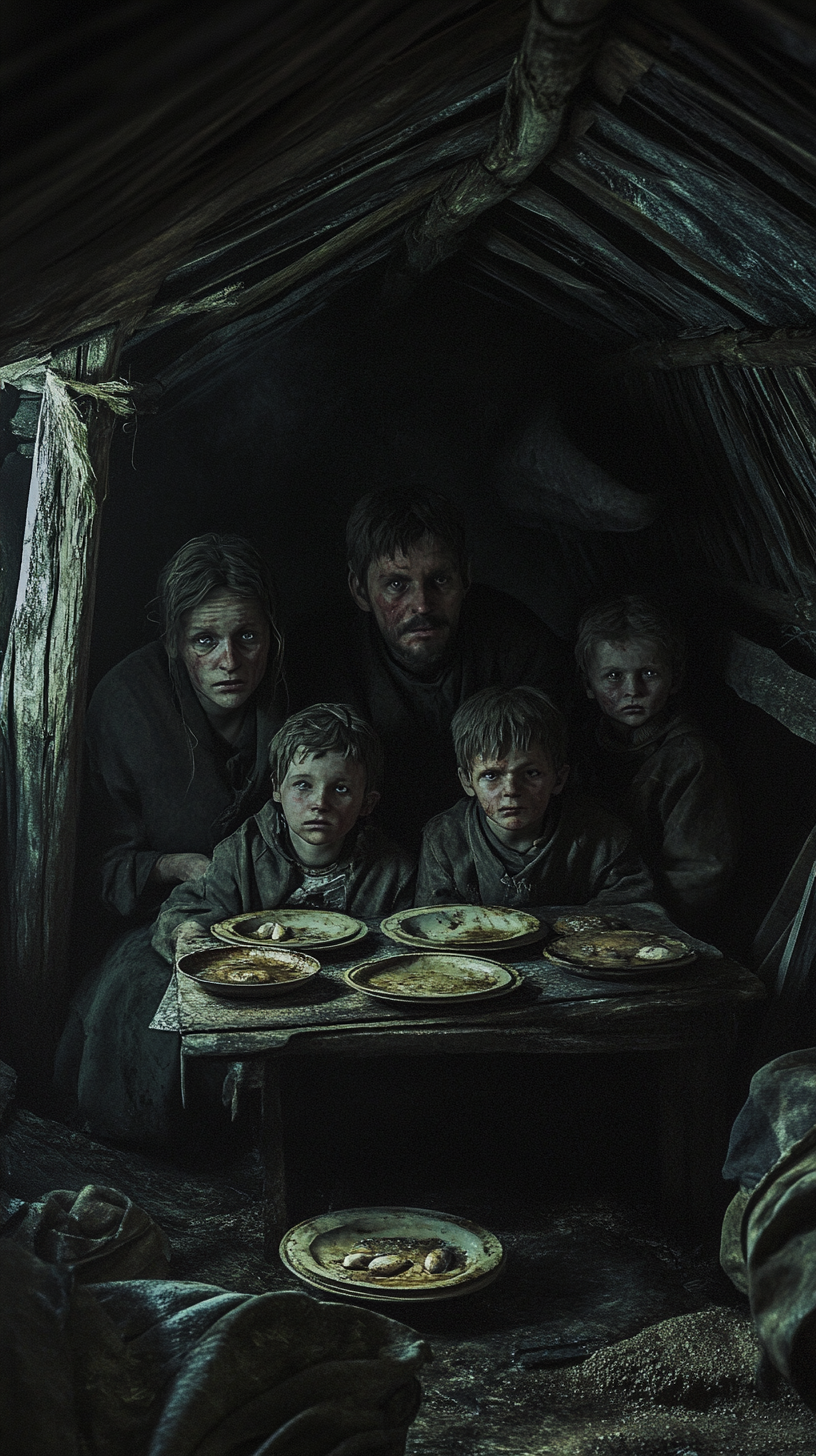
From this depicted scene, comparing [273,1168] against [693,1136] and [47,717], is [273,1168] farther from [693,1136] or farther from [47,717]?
[47,717]

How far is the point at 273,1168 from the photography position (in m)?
3.30

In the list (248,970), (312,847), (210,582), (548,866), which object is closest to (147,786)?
(210,582)

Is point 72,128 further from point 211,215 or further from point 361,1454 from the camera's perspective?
point 361,1454

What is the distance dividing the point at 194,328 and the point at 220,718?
4.54 feet

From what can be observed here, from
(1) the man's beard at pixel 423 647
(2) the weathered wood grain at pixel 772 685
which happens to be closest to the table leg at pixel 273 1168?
(1) the man's beard at pixel 423 647

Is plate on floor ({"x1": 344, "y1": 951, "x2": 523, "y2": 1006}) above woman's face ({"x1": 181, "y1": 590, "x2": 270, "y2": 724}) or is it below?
below

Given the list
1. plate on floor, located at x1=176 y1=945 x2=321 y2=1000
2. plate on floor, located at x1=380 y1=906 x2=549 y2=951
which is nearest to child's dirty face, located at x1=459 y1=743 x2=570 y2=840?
plate on floor, located at x1=380 y1=906 x2=549 y2=951

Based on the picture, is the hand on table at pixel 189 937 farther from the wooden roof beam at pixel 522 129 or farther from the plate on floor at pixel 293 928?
the wooden roof beam at pixel 522 129

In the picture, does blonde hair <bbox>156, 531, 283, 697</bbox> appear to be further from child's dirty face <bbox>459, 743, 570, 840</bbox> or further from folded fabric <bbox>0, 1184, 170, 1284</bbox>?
folded fabric <bbox>0, 1184, 170, 1284</bbox>

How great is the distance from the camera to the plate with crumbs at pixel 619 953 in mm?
3342

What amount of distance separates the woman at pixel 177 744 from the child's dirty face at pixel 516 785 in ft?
3.18

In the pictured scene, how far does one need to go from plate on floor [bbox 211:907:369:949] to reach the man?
2.69 feet

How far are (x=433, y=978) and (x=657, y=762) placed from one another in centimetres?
141

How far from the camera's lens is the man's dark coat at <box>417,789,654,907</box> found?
404cm
